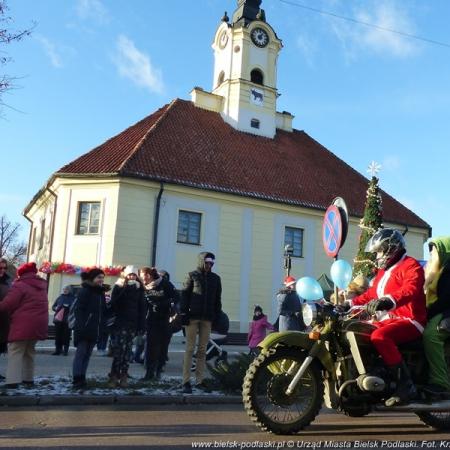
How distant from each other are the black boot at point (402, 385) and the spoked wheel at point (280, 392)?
0.70 meters

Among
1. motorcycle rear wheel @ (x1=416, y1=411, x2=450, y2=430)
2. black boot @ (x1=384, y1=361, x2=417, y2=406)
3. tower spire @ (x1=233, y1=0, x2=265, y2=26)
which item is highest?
tower spire @ (x1=233, y1=0, x2=265, y2=26)

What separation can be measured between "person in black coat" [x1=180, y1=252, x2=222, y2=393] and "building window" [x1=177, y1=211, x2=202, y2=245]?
55.3 ft

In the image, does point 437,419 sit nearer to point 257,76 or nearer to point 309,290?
point 309,290

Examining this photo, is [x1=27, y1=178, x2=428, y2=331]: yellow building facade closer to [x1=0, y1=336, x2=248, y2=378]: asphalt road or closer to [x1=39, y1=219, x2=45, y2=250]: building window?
[x1=39, y1=219, x2=45, y2=250]: building window

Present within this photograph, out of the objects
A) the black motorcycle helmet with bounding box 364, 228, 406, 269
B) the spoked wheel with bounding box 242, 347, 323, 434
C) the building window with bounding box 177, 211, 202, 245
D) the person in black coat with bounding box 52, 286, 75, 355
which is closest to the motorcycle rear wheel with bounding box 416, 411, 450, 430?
the spoked wheel with bounding box 242, 347, 323, 434

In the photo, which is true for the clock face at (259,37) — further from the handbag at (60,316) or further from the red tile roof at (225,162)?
the handbag at (60,316)

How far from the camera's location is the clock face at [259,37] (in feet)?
109

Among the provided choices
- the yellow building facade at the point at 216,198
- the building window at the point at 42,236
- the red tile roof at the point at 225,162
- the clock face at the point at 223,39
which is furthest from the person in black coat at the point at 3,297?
the clock face at the point at 223,39

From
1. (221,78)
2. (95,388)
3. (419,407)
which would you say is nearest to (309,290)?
(95,388)

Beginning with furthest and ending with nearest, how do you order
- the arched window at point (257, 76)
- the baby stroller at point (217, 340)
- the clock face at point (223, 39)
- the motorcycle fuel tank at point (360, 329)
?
the clock face at point (223, 39) < the arched window at point (257, 76) < the baby stroller at point (217, 340) < the motorcycle fuel tank at point (360, 329)

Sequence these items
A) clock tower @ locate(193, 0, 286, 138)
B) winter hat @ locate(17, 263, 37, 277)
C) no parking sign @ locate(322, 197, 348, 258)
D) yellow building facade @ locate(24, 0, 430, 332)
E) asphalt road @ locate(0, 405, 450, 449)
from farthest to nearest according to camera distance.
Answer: clock tower @ locate(193, 0, 286, 138)
yellow building facade @ locate(24, 0, 430, 332)
winter hat @ locate(17, 263, 37, 277)
no parking sign @ locate(322, 197, 348, 258)
asphalt road @ locate(0, 405, 450, 449)

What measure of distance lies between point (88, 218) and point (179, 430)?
809 inches

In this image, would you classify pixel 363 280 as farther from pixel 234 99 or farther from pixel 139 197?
pixel 234 99

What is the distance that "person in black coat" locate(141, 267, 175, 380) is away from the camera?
9539 millimetres
